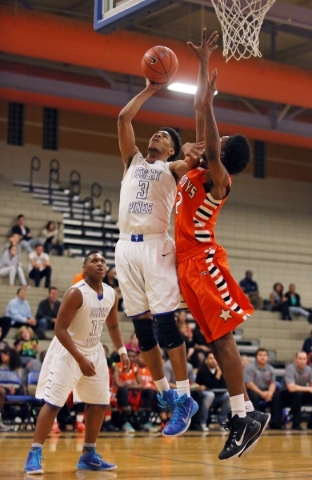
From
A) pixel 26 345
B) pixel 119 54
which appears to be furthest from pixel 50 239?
pixel 119 54

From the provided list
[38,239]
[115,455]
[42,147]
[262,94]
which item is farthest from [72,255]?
[115,455]

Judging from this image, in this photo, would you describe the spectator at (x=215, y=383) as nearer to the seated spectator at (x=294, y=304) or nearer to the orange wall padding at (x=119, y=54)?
the orange wall padding at (x=119, y=54)

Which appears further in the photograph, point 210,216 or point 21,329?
point 21,329

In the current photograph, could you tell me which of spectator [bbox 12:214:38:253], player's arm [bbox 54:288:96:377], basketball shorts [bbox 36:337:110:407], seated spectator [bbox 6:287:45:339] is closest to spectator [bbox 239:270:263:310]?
spectator [bbox 12:214:38:253]

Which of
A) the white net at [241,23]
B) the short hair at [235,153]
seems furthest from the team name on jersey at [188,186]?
the white net at [241,23]

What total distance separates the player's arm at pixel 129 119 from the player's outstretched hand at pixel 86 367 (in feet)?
6.10

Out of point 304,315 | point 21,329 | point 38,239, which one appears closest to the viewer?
point 21,329

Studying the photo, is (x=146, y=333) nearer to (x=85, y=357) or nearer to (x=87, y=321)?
(x=85, y=357)

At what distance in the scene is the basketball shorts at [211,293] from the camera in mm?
5984

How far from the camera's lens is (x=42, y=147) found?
22.4 meters

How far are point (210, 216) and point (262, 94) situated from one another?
1045 cm

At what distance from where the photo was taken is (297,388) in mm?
14242

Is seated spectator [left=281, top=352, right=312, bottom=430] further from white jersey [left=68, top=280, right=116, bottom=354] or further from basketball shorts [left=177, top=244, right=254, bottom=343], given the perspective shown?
basketball shorts [left=177, top=244, right=254, bottom=343]

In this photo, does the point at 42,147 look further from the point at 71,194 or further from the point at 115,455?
the point at 115,455
